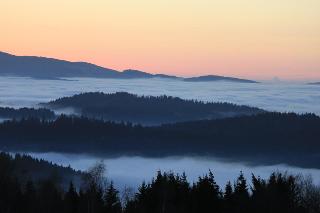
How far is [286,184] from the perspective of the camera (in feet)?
184

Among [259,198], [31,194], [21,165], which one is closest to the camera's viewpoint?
[259,198]

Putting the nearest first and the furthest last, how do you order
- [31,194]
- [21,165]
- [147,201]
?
[147,201] < [31,194] < [21,165]

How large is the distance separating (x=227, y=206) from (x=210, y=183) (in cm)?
260

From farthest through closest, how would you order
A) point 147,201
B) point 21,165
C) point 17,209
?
point 21,165
point 17,209
point 147,201

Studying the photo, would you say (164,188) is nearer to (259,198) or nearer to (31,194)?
(259,198)

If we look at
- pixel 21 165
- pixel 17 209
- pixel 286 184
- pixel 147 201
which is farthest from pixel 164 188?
pixel 21 165

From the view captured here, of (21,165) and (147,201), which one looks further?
(21,165)

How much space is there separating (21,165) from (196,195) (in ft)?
305

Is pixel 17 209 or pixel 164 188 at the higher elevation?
pixel 164 188

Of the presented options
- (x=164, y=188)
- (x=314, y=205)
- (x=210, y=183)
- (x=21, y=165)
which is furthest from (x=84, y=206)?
(x=21, y=165)

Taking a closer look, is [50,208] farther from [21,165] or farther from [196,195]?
[21,165]

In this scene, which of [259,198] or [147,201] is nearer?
[259,198]

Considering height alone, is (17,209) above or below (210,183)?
below

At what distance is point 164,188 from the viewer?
5169cm
